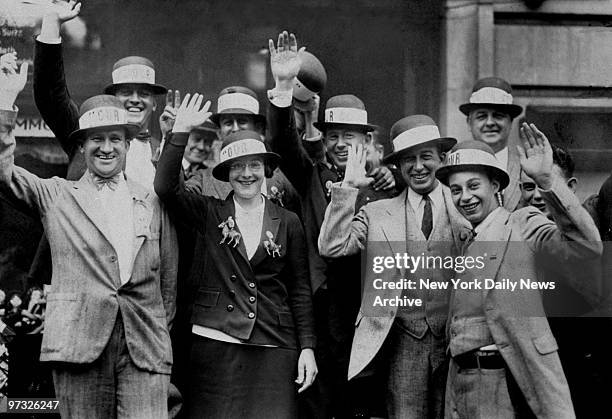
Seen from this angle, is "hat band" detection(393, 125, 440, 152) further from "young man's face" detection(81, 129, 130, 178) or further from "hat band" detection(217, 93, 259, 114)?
"young man's face" detection(81, 129, 130, 178)

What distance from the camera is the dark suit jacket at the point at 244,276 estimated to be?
13.4 feet

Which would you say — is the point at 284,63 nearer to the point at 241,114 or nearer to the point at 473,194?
the point at 241,114

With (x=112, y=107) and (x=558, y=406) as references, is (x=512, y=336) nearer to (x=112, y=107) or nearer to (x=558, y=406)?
(x=558, y=406)

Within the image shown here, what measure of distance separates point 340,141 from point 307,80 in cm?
50

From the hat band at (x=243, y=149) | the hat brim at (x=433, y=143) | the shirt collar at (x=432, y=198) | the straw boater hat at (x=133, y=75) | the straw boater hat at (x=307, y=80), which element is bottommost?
the shirt collar at (x=432, y=198)

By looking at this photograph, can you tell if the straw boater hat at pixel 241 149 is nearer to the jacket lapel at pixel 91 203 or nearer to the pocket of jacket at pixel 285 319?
the jacket lapel at pixel 91 203

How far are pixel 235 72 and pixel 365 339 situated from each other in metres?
2.46

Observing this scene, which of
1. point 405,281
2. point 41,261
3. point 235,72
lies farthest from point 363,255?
point 235,72

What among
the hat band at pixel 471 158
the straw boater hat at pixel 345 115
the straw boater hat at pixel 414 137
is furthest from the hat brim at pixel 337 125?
the hat band at pixel 471 158

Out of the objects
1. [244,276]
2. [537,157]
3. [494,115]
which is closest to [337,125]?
[494,115]

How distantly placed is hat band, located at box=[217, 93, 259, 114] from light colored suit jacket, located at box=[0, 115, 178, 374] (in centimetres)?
98

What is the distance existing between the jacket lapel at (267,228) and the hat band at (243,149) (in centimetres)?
28

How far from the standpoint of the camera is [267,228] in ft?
13.9

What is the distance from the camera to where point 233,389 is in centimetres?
408
